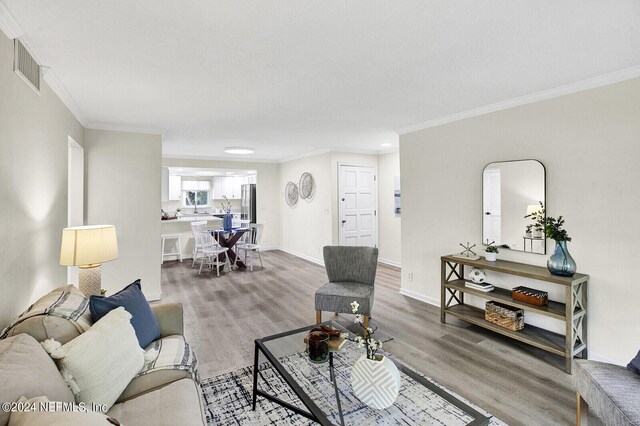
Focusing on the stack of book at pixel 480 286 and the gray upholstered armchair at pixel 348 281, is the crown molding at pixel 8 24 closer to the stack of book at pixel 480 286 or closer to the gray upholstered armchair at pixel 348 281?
the gray upholstered armchair at pixel 348 281

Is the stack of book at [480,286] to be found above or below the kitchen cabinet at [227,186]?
below

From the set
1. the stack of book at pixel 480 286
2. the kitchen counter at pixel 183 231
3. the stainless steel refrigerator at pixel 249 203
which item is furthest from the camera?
the stainless steel refrigerator at pixel 249 203

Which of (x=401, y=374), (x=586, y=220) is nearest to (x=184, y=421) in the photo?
(x=401, y=374)

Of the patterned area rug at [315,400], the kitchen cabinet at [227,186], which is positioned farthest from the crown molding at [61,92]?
the kitchen cabinet at [227,186]

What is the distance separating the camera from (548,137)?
2.98 m

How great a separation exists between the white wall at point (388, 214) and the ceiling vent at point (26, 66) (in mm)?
5459

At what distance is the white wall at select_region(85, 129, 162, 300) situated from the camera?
408cm

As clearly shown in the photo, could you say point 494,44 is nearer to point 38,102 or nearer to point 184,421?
point 184,421

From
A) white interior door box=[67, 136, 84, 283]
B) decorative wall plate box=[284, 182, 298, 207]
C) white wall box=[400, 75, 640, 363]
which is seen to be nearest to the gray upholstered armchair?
white wall box=[400, 75, 640, 363]

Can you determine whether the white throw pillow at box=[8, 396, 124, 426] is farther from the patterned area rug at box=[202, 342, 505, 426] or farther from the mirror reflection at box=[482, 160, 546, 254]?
the mirror reflection at box=[482, 160, 546, 254]

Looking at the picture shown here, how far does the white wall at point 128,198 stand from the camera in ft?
13.4

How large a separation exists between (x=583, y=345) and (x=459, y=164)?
2.11 metres

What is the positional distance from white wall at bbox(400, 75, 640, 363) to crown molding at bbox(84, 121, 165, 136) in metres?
3.97

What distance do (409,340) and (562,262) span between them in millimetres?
1504
